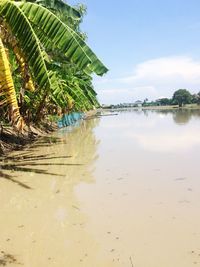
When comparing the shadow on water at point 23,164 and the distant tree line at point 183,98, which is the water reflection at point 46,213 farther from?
the distant tree line at point 183,98

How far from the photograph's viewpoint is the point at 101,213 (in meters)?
6.94

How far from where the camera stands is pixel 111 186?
9047 millimetres

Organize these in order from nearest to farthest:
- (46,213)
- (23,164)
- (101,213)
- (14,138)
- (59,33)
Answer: (101,213) < (46,213) < (59,33) < (23,164) < (14,138)

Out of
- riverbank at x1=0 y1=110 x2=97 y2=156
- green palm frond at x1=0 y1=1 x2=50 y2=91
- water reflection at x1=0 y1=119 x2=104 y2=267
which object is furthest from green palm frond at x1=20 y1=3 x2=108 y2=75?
riverbank at x1=0 y1=110 x2=97 y2=156

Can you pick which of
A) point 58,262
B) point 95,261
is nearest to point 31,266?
point 58,262

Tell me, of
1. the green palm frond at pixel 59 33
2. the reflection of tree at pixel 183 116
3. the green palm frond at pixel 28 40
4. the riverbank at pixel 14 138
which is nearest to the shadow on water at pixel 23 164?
the riverbank at pixel 14 138

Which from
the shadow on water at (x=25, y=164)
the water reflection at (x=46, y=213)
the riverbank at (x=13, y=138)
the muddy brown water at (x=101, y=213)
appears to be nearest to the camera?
the muddy brown water at (x=101, y=213)

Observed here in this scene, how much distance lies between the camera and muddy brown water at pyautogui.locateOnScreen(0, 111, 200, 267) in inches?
200

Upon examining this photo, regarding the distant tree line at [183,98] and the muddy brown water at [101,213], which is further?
the distant tree line at [183,98]

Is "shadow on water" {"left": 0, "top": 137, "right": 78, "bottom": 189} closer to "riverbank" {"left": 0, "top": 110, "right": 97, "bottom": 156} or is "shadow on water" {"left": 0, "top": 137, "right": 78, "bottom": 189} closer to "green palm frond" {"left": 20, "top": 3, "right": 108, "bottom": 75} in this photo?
"riverbank" {"left": 0, "top": 110, "right": 97, "bottom": 156}

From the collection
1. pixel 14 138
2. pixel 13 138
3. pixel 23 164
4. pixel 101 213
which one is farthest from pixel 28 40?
pixel 14 138

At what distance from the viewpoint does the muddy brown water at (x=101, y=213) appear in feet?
16.7

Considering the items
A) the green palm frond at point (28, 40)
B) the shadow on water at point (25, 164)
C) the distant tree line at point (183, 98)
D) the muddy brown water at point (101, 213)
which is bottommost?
the distant tree line at point (183, 98)

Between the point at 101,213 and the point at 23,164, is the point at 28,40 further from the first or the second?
the point at 101,213
